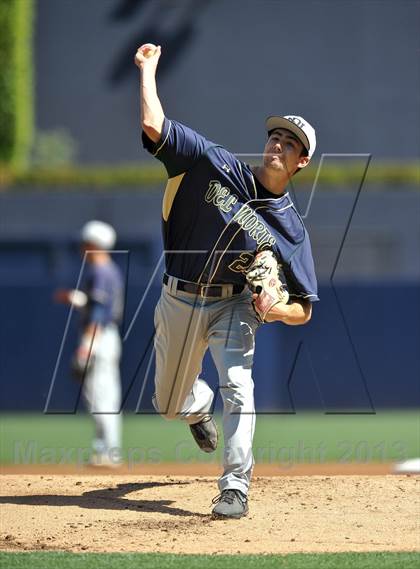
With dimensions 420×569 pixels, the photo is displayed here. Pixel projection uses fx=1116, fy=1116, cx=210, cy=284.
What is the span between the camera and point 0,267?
16.5m

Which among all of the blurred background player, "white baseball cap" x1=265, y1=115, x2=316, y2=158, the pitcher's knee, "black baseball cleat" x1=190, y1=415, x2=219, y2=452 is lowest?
the pitcher's knee

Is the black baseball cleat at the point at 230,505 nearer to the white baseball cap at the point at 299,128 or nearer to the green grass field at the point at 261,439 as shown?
the white baseball cap at the point at 299,128

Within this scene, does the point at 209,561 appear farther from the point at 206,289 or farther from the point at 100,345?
the point at 100,345

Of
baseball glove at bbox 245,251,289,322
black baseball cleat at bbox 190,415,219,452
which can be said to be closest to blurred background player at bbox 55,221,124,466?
black baseball cleat at bbox 190,415,219,452

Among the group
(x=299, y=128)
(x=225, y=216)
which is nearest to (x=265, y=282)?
(x=225, y=216)

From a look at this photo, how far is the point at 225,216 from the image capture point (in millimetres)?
5996

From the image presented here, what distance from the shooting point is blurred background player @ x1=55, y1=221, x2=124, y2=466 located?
983 cm

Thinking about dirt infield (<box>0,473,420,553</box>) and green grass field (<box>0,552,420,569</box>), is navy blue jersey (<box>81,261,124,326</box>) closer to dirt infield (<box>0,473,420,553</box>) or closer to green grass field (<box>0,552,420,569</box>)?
dirt infield (<box>0,473,420,553</box>)

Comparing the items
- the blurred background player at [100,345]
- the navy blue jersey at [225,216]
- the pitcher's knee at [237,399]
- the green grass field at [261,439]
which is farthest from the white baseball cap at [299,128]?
the green grass field at [261,439]

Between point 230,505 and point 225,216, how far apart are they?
1.53 m

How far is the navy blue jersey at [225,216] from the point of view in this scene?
5988 millimetres

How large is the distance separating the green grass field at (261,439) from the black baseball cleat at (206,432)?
3387mm

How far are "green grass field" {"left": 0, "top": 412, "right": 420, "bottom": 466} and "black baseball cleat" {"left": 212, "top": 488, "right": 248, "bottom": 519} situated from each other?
4457 mm

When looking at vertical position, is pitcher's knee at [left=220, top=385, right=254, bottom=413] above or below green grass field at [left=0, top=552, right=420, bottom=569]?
above
